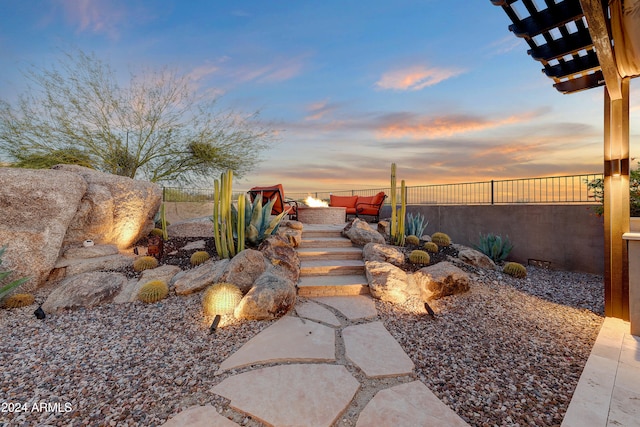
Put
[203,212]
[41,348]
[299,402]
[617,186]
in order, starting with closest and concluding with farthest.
Result: [299,402]
[41,348]
[617,186]
[203,212]

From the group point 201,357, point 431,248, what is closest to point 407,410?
point 201,357

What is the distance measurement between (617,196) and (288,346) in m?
3.55

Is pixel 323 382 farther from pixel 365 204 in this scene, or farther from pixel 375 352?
pixel 365 204

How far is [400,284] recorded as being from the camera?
3418 mm

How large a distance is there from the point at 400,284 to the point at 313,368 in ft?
6.13

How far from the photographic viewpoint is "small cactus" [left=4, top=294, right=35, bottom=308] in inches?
116

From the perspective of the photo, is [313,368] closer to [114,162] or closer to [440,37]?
[440,37]

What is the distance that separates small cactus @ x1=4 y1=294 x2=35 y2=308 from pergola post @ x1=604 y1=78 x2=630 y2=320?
6.27 meters

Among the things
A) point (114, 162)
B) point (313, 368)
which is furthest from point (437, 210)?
point (114, 162)

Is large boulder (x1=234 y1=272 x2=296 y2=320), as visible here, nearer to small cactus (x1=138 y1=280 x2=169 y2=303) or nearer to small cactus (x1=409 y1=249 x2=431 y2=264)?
small cactus (x1=138 y1=280 x2=169 y2=303)

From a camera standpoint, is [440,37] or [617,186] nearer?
[617,186]

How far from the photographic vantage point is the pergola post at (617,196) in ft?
8.89

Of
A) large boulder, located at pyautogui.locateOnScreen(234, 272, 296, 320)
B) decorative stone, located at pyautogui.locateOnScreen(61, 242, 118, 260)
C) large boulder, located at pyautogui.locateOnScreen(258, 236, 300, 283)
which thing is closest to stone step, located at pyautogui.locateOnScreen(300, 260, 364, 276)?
large boulder, located at pyautogui.locateOnScreen(258, 236, 300, 283)

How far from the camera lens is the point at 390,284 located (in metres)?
3.41
